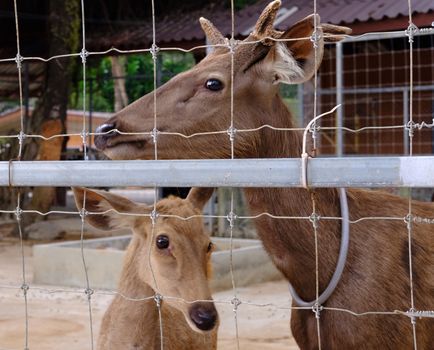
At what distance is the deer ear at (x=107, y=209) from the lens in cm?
443

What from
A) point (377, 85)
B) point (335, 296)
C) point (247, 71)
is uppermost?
point (377, 85)

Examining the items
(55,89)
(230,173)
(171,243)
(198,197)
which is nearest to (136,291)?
(171,243)

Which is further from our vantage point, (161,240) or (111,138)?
(161,240)

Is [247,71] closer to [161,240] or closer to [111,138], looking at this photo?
[111,138]

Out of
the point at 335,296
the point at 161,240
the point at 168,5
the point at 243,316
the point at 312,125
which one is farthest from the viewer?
the point at 168,5

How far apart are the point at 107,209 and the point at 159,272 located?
0.47m

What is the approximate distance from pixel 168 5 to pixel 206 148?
12.2 metres

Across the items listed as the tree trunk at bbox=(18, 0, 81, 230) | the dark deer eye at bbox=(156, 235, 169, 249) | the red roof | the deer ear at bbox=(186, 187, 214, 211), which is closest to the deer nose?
the dark deer eye at bbox=(156, 235, 169, 249)

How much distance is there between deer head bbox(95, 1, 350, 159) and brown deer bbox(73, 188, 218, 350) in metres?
0.79

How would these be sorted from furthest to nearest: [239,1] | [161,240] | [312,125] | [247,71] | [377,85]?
[239,1] → [377,85] → [161,240] → [247,71] → [312,125]

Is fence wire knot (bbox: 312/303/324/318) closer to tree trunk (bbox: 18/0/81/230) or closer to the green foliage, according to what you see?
tree trunk (bbox: 18/0/81/230)

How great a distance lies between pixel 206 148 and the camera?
3.65 m

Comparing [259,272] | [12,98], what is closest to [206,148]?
[259,272]

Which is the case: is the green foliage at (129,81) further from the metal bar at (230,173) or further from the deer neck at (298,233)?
the metal bar at (230,173)
